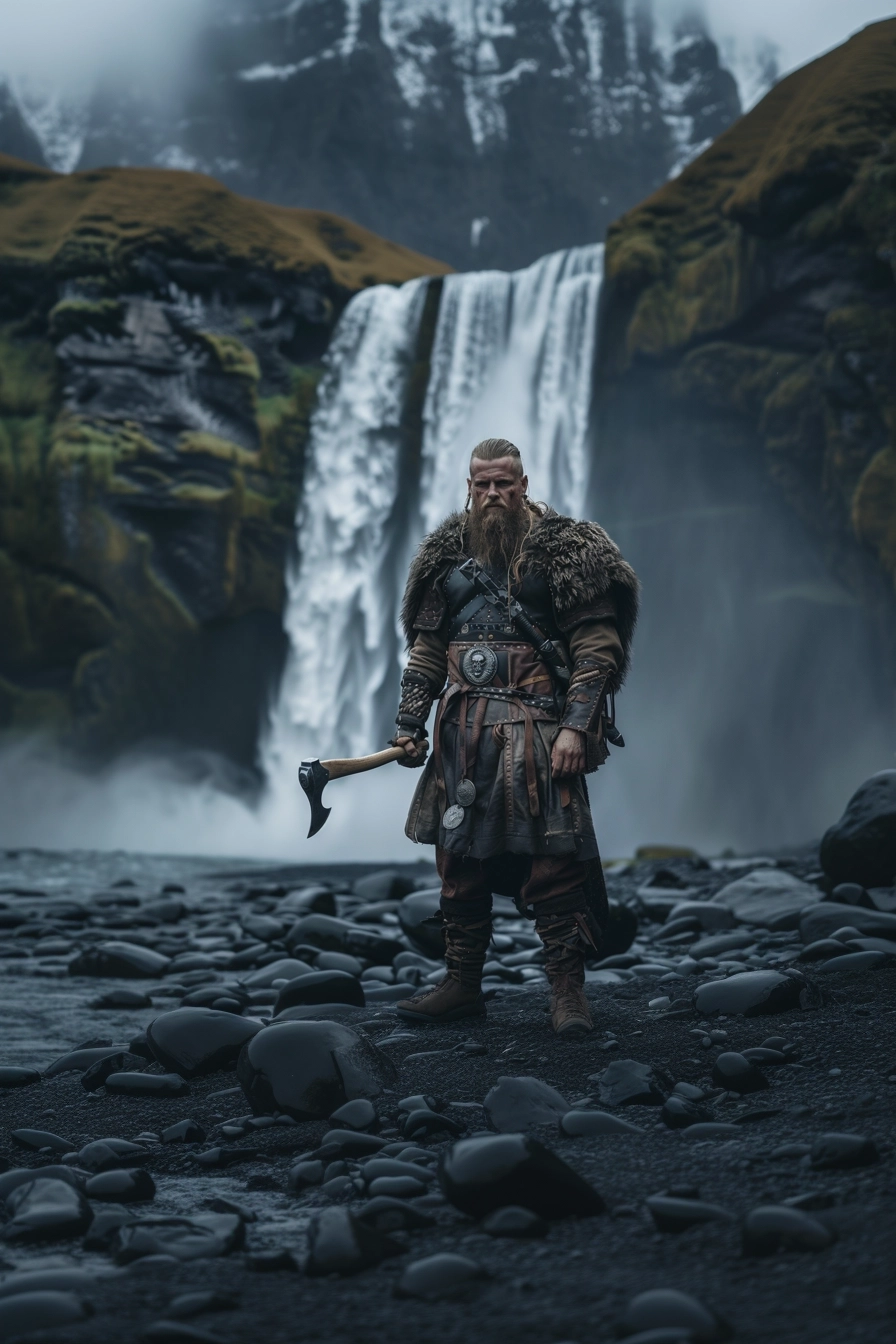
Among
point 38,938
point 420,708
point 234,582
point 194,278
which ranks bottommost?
point 38,938

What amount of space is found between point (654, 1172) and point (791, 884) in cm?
480

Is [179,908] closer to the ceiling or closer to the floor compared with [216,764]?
closer to the floor

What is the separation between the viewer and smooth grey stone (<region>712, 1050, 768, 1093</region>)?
2996mm

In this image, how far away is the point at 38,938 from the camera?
23.6ft

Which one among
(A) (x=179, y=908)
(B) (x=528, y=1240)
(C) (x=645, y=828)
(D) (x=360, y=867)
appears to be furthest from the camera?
(C) (x=645, y=828)

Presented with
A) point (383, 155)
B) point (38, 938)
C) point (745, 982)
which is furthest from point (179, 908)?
point (383, 155)

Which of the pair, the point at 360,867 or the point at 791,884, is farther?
the point at 360,867

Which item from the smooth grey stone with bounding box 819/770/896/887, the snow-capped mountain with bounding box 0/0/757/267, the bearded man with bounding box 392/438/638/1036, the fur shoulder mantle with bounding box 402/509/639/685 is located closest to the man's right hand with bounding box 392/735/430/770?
the bearded man with bounding box 392/438/638/1036

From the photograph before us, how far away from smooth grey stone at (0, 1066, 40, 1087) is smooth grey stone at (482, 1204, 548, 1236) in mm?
2041

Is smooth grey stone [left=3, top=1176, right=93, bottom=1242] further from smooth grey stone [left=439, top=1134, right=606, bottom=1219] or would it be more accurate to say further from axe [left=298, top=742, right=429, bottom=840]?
axe [left=298, top=742, right=429, bottom=840]

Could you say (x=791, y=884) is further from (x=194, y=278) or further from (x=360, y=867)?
(x=194, y=278)

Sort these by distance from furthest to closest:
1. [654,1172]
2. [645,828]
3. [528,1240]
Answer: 1. [645,828]
2. [654,1172]
3. [528,1240]

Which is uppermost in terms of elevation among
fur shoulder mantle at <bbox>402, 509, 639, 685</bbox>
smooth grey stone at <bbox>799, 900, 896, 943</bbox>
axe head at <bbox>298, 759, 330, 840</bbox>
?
fur shoulder mantle at <bbox>402, 509, 639, 685</bbox>

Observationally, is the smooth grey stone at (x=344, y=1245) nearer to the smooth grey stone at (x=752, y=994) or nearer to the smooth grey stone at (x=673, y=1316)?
the smooth grey stone at (x=673, y=1316)
